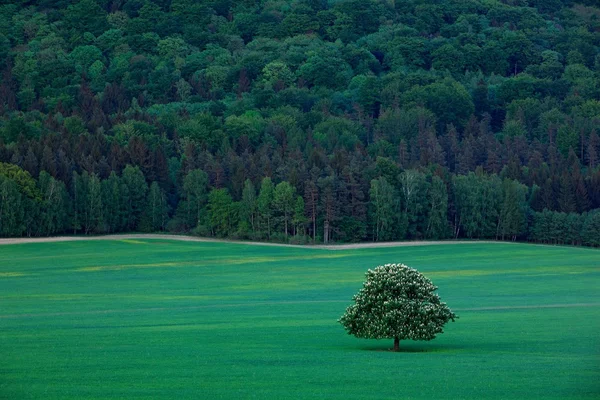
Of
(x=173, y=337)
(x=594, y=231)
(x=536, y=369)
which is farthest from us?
(x=594, y=231)

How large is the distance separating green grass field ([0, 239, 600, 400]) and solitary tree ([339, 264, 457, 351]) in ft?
3.40

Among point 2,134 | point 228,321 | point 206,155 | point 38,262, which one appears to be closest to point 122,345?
point 228,321

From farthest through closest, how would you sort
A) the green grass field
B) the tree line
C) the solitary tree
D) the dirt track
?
the tree line < the dirt track < the solitary tree < the green grass field

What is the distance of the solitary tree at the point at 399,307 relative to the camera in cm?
5331

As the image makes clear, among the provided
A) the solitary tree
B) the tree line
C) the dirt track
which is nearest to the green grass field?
the solitary tree

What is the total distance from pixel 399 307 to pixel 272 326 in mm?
14569

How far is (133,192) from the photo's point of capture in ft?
450

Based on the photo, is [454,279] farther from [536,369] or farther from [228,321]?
[536,369]

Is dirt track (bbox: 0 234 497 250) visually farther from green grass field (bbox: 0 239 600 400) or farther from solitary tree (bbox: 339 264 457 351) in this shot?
solitary tree (bbox: 339 264 457 351)

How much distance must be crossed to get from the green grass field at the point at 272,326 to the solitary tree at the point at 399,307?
1.04 meters

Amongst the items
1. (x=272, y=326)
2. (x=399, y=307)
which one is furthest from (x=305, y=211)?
(x=399, y=307)

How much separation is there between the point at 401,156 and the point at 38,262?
220 feet

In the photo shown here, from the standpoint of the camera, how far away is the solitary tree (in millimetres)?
53312

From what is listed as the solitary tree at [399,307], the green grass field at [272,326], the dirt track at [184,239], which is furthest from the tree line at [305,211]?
the solitary tree at [399,307]
